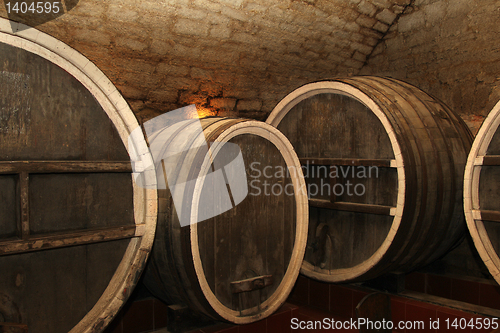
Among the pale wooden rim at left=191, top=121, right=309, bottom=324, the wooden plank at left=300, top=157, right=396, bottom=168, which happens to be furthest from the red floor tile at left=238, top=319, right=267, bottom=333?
the wooden plank at left=300, top=157, right=396, bottom=168

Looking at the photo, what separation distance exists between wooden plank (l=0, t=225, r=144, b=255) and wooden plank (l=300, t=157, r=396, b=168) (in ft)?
5.13

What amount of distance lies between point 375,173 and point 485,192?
672 mm

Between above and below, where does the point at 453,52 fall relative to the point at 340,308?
above

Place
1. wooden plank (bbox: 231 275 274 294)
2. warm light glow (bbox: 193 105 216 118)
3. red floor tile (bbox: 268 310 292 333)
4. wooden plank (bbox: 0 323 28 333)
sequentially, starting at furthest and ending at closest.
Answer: warm light glow (bbox: 193 105 216 118)
red floor tile (bbox: 268 310 292 333)
wooden plank (bbox: 231 275 274 294)
wooden plank (bbox: 0 323 28 333)

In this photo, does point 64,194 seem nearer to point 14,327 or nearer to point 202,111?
point 14,327

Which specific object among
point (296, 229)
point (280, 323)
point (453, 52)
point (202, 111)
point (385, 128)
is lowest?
point (280, 323)

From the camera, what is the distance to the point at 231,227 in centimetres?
228

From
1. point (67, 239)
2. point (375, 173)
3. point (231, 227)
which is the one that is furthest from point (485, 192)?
point (67, 239)

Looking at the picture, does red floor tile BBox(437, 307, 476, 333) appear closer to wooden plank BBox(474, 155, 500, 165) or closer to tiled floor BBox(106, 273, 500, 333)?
tiled floor BBox(106, 273, 500, 333)

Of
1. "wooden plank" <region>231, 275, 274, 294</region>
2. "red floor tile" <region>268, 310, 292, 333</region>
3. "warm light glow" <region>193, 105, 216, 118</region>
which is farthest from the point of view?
"warm light glow" <region>193, 105, 216, 118</region>

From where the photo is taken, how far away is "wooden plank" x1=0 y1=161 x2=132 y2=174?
5.18ft

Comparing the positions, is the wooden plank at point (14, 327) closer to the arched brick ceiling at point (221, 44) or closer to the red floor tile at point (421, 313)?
the arched brick ceiling at point (221, 44)

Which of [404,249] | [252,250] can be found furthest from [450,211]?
[252,250]

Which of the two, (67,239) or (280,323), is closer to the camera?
(67,239)
